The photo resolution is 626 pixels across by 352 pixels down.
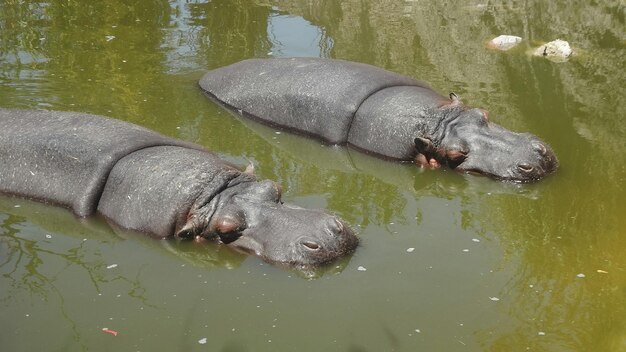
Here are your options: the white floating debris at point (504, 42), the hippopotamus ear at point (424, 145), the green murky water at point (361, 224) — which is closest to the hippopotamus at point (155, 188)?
the green murky water at point (361, 224)

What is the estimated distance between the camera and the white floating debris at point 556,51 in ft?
43.2

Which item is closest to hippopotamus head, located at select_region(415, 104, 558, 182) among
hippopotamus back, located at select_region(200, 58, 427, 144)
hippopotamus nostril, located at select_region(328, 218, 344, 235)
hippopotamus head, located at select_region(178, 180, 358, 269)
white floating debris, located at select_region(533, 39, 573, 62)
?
hippopotamus back, located at select_region(200, 58, 427, 144)

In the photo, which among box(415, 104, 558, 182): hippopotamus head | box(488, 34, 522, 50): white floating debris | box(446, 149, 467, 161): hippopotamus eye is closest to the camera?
box(415, 104, 558, 182): hippopotamus head

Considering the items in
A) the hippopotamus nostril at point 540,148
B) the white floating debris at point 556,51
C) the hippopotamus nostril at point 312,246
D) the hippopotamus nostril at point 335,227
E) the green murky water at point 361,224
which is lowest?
the green murky water at point 361,224

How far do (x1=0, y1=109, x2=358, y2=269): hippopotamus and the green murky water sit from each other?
182 mm

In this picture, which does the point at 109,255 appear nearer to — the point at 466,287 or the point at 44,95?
the point at 466,287

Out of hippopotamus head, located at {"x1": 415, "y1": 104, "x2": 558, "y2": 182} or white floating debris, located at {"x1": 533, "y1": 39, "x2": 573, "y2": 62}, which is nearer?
hippopotamus head, located at {"x1": 415, "y1": 104, "x2": 558, "y2": 182}

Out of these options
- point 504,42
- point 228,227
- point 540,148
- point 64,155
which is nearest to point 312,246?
point 228,227

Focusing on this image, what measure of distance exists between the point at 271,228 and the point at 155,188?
1.23 metres

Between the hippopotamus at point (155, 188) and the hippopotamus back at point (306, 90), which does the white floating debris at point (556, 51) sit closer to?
the hippopotamus back at point (306, 90)

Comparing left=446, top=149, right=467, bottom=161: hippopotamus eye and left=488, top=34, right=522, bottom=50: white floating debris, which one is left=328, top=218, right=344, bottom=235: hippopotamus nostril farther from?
left=488, top=34, right=522, bottom=50: white floating debris

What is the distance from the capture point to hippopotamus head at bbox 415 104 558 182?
9.38 metres

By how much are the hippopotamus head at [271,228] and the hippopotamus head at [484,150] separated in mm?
2220

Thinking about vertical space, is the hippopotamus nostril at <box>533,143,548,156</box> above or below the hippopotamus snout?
above
